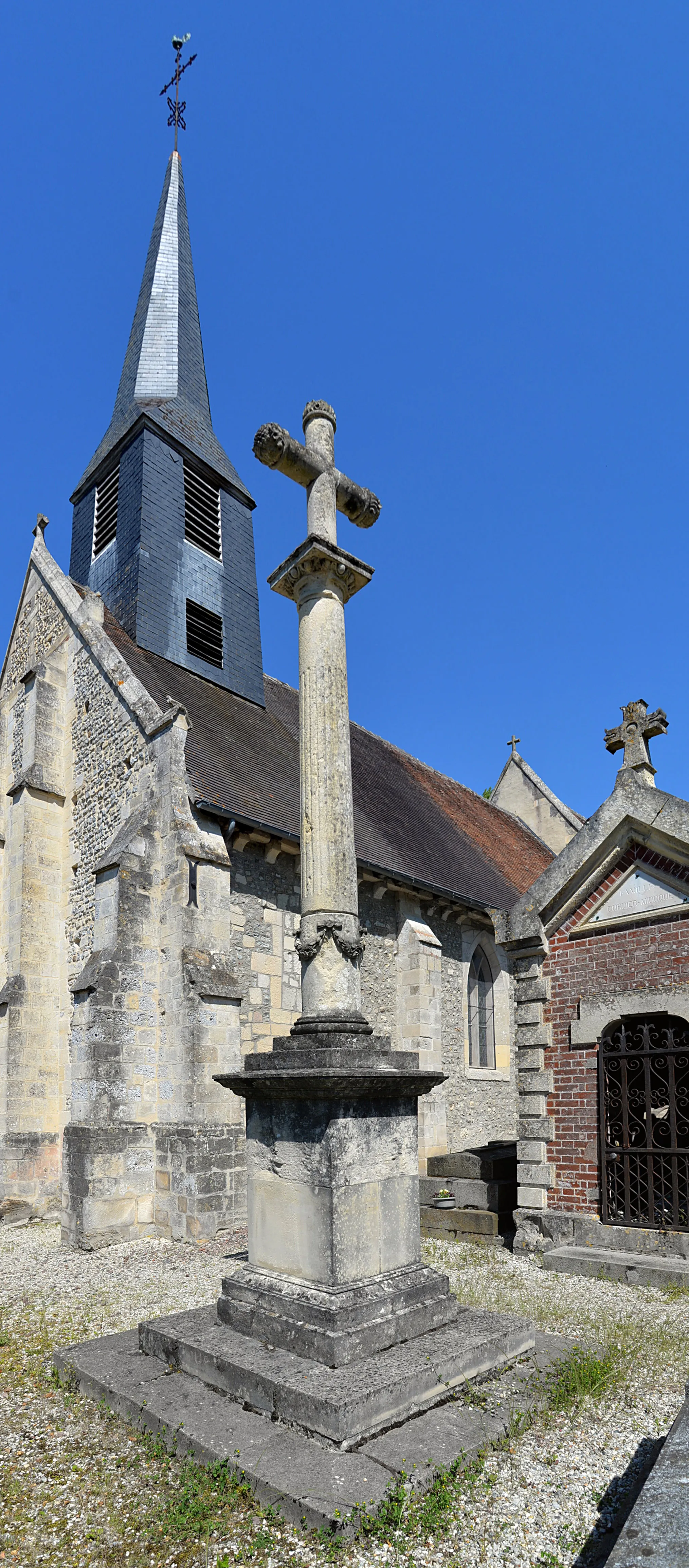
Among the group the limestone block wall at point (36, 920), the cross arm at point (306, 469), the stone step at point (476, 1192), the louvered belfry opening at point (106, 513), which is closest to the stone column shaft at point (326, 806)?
the cross arm at point (306, 469)

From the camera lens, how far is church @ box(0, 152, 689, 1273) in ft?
26.2

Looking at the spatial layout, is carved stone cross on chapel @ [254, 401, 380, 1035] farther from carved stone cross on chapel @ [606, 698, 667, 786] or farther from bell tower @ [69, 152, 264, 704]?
bell tower @ [69, 152, 264, 704]

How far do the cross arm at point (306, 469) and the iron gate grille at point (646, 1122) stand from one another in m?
5.00

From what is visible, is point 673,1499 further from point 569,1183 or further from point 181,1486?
point 569,1183

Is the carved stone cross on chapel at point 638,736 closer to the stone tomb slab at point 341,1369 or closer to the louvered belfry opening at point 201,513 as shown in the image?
the stone tomb slab at point 341,1369

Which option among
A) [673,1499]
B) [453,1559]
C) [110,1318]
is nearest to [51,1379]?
[110,1318]

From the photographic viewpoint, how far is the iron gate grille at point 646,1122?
24.0 feet

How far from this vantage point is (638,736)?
27.9 ft

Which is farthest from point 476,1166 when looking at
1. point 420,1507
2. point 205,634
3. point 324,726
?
point 205,634

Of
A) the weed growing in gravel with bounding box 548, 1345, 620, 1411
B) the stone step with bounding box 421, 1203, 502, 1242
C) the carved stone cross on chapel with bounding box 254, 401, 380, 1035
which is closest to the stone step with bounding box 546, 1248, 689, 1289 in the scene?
the stone step with bounding box 421, 1203, 502, 1242

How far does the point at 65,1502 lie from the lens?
347 centimetres

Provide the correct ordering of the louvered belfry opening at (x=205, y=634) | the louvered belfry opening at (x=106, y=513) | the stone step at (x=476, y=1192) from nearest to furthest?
the stone step at (x=476, y=1192), the louvered belfry opening at (x=205, y=634), the louvered belfry opening at (x=106, y=513)

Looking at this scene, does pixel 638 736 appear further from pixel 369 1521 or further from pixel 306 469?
pixel 369 1521

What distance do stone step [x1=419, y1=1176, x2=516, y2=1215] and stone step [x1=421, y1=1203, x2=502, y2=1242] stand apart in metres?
0.08
